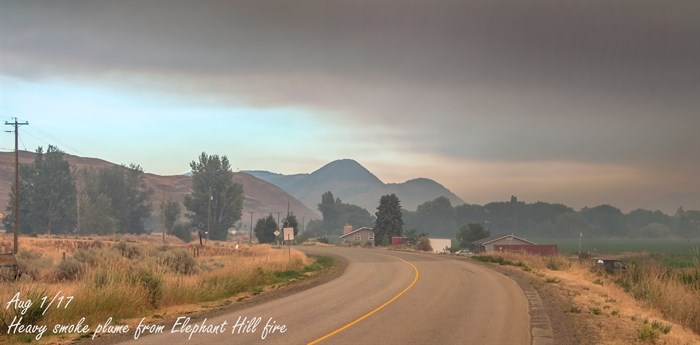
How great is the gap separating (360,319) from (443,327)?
2588 mm

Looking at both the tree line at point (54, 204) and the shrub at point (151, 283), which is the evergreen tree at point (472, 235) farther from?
the shrub at point (151, 283)

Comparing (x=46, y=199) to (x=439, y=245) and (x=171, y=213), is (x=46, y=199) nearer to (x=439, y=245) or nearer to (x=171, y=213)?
(x=171, y=213)

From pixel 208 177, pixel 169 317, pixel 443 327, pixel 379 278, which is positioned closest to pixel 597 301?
pixel 443 327

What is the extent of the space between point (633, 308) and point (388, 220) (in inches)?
4109

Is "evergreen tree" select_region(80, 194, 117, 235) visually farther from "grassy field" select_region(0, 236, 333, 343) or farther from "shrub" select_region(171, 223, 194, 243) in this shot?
"grassy field" select_region(0, 236, 333, 343)

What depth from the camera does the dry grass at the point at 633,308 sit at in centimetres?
1438

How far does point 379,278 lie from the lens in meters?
31.2

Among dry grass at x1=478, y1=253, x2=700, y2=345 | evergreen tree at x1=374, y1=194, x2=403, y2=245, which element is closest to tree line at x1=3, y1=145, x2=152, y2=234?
evergreen tree at x1=374, y1=194, x2=403, y2=245

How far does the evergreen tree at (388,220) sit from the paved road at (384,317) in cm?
9700

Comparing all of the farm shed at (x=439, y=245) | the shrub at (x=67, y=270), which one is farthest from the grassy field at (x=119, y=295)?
the farm shed at (x=439, y=245)

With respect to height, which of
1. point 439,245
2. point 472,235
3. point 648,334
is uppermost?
point 648,334

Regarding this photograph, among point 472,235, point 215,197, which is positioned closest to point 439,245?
point 472,235

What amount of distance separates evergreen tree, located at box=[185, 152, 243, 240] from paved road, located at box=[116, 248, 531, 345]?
411ft

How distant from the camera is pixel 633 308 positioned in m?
20.4
